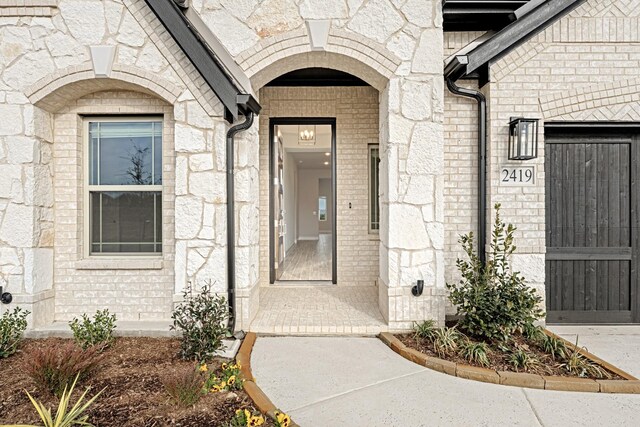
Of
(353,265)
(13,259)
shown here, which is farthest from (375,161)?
(13,259)

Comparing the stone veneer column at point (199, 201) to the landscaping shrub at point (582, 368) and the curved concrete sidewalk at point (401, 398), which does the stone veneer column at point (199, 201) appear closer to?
the curved concrete sidewalk at point (401, 398)

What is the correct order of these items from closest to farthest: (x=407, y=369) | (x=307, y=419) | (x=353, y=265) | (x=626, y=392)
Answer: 1. (x=307, y=419)
2. (x=626, y=392)
3. (x=407, y=369)
4. (x=353, y=265)

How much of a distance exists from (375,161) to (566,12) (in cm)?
306

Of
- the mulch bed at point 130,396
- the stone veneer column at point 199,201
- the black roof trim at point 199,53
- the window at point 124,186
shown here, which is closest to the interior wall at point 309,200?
the window at point 124,186

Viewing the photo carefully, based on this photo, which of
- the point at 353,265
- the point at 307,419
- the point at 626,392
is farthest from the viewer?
the point at 353,265

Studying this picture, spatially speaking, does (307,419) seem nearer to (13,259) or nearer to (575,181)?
(13,259)

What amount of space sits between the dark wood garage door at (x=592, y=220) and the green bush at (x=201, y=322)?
12.9 feet

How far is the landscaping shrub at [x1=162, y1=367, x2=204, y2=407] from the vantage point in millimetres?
2432

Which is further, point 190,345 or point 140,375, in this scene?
point 190,345

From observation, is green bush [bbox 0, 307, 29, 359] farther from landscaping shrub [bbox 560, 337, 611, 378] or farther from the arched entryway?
landscaping shrub [bbox 560, 337, 611, 378]

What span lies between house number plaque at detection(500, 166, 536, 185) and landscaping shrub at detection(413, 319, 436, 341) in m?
1.87

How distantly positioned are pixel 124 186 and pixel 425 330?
153 inches

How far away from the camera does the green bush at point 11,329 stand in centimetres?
327

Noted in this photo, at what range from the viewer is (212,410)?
7.89 ft
